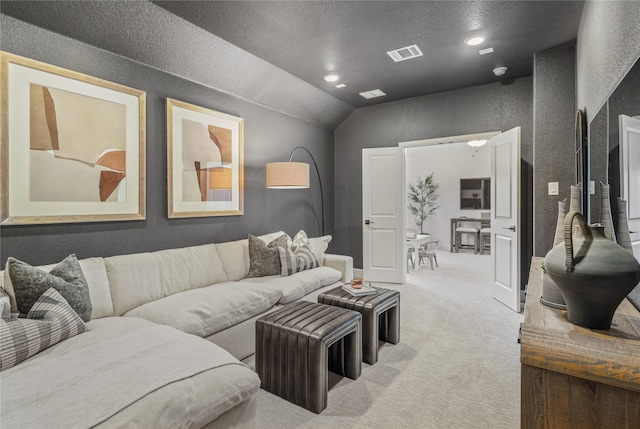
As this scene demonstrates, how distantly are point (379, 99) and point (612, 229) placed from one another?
13.9 feet

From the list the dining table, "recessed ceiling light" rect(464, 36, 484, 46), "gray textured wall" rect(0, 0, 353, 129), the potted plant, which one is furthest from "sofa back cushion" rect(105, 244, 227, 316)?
the potted plant

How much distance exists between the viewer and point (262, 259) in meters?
3.51

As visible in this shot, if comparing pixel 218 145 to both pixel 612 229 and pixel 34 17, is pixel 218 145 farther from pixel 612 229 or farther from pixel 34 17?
pixel 612 229

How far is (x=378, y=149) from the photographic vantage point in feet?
16.9

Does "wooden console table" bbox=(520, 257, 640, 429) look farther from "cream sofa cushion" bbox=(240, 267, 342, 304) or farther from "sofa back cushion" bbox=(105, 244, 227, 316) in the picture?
"sofa back cushion" bbox=(105, 244, 227, 316)

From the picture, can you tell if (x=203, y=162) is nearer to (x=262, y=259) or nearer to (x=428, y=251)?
(x=262, y=259)

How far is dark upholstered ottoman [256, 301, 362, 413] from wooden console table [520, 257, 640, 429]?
4.03 ft

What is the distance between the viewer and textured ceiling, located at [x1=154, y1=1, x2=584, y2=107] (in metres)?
2.62

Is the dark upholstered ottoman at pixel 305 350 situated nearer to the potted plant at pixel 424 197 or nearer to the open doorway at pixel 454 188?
the open doorway at pixel 454 188

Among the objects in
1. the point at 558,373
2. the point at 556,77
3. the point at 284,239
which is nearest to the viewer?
the point at 558,373

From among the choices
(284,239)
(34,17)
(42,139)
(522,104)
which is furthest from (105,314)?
(522,104)

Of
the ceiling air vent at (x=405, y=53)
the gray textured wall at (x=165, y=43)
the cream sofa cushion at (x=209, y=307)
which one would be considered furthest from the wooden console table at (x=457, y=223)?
the cream sofa cushion at (x=209, y=307)

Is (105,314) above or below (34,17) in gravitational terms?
below

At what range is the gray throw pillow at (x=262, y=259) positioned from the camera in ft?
11.4
